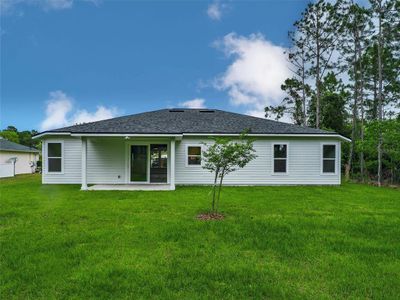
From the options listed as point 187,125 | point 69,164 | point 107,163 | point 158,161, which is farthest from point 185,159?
point 69,164

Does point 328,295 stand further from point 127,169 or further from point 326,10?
point 326,10

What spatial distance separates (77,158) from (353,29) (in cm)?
1814

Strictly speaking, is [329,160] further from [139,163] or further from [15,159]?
[15,159]

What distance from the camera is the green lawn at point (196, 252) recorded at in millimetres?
2900

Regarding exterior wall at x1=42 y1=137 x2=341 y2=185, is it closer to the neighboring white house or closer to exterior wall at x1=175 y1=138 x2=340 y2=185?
exterior wall at x1=175 y1=138 x2=340 y2=185

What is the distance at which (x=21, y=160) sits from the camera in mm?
23359

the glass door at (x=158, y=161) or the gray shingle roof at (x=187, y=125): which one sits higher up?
the gray shingle roof at (x=187, y=125)

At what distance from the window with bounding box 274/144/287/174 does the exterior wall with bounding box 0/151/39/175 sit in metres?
21.5

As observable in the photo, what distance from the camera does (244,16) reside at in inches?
583

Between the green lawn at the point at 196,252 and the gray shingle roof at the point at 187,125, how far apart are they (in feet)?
15.3

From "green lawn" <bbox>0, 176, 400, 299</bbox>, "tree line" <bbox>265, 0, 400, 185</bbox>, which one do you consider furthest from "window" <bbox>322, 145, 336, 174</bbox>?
"green lawn" <bbox>0, 176, 400, 299</bbox>

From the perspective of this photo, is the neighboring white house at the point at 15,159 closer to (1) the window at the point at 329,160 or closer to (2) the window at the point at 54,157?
(2) the window at the point at 54,157

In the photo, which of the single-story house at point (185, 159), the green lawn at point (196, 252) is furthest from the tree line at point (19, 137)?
the green lawn at point (196, 252)

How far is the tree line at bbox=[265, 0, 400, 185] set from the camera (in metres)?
13.8
